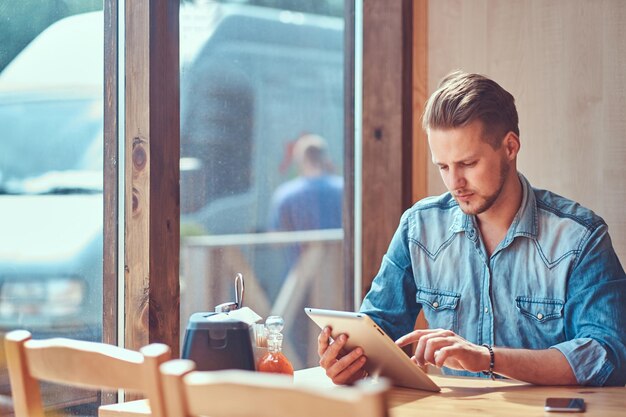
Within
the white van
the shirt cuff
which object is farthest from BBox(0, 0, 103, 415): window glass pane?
the shirt cuff

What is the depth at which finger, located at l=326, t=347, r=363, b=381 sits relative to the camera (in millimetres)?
2115

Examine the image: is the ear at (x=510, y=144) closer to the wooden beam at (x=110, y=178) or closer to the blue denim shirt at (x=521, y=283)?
the blue denim shirt at (x=521, y=283)

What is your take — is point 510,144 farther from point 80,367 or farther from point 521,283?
point 80,367

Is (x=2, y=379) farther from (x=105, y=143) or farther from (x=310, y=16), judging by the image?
(x=310, y=16)

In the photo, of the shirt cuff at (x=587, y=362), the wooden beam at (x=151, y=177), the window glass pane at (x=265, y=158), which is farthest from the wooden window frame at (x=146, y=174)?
the shirt cuff at (x=587, y=362)

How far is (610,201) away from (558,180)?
0.18 metres

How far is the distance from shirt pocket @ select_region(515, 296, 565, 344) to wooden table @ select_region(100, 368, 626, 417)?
0.24 metres

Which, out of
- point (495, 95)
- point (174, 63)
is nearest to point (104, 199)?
point (174, 63)

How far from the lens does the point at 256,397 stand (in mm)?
1115

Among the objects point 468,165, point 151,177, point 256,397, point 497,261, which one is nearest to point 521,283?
point 497,261

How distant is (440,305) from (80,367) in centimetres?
135

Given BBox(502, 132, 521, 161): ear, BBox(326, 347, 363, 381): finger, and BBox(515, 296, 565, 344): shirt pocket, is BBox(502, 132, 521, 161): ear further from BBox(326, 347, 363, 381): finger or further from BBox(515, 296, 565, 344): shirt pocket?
BBox(326, 347, 363, 381): finger

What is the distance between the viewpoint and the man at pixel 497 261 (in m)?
2.28

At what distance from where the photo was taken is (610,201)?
10.1ft
